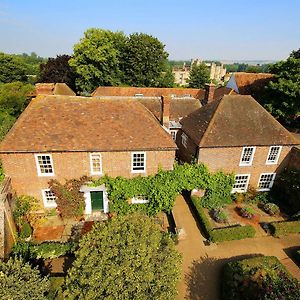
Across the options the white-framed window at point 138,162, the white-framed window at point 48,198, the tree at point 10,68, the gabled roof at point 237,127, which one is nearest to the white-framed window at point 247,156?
the gabled roof at point 237,127

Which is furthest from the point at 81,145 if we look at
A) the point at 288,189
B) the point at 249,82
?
the point at 249,82

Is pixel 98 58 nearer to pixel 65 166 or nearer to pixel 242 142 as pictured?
pixel 65 166

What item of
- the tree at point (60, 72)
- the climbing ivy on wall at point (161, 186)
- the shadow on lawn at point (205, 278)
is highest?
the tree at point (60, 72)

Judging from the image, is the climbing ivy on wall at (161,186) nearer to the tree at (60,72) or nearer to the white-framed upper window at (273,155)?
the white-framed upper window at (273,155)

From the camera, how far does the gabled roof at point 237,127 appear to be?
20562 mm

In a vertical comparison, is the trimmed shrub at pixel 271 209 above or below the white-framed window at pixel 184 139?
below

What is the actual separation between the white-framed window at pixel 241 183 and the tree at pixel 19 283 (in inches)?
677

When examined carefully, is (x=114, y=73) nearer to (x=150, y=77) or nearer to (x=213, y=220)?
(x=150, y=77)

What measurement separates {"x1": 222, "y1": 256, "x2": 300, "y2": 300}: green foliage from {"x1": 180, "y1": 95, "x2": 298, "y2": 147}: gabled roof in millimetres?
9331

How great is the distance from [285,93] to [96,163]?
75.7 feet

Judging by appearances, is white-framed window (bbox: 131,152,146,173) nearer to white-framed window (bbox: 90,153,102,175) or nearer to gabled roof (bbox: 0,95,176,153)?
gabled roof (bbox: 0,95,176,153)

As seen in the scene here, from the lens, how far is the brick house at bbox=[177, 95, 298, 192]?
20.6 meters

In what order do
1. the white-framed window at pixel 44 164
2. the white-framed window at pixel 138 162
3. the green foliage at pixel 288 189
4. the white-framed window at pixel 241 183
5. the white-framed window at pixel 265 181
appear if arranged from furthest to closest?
the white-framed window at pixel 265 181, the white-framed window at pixel 241 183, the green foliage at pixel 288 189, the white-framed window at pixel 138 162, the white-framed window at pixel 44 164

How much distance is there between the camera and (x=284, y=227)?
1833 centimetres
